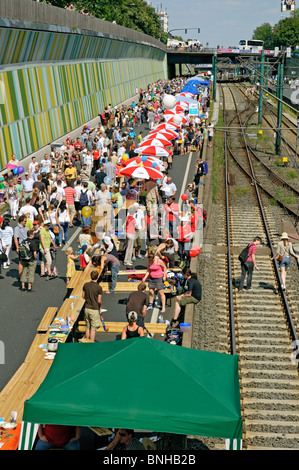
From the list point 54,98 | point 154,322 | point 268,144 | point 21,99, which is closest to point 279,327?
point 154,322

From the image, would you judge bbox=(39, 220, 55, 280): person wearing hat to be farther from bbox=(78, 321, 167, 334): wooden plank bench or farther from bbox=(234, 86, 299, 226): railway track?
bbox=(234, 86, 299, 226): railway track

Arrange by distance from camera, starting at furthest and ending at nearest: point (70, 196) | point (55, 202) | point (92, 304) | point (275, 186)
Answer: point (275, 186), point (70, 196), point (55, 202), point (92, 304)

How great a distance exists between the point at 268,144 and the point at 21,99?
22.1 metres

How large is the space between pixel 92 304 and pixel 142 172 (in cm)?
886

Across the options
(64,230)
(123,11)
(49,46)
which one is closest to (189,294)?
(64,230)

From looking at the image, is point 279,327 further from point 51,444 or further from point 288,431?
point 51,444

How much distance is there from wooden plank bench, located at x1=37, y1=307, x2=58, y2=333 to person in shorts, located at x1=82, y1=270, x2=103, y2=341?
0.81 m

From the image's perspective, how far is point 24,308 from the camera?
1431cm

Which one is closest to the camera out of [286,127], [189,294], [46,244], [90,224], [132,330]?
[132,330]

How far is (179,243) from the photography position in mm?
18031

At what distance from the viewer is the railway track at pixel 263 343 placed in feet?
35.8

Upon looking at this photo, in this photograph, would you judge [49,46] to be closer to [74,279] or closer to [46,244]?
[46,244]

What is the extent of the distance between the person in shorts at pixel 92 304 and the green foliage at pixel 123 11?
5270 cm

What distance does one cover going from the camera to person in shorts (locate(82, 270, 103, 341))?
12062mm
